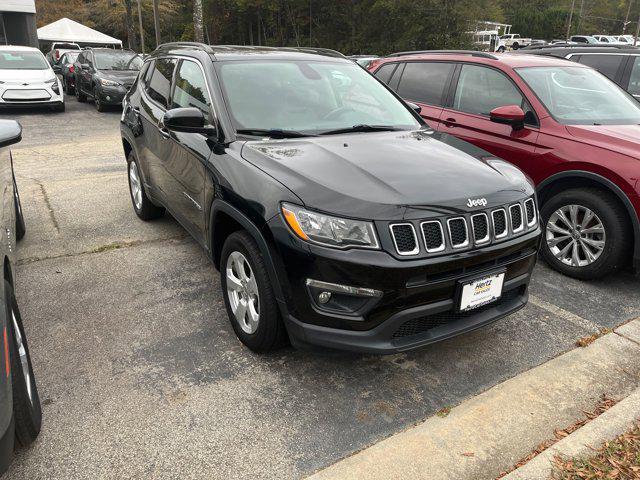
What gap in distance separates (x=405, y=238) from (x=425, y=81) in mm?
3756

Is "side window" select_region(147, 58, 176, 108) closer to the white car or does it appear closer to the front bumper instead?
the front bumper

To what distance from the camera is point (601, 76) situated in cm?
529

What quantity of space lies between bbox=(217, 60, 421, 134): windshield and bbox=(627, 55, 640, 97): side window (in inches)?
186

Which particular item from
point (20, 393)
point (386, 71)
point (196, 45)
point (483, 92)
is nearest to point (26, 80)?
point (386, 71)

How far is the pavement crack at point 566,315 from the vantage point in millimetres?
3571

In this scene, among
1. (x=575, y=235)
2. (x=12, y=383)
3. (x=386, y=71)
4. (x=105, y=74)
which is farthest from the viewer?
(x=105, y=74)

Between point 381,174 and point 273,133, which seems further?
point 273,133

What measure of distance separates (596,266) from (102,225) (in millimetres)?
4667

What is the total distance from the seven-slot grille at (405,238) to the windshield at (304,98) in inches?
46.8

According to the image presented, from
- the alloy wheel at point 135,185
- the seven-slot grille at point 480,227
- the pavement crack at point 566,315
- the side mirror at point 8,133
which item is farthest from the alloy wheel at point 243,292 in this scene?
the alloy wheel at point 135,185

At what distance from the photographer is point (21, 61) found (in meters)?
12.7

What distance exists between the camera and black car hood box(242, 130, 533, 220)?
2.51 m

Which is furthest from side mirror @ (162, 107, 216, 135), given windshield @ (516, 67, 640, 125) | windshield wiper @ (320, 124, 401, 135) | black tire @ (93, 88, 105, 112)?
black tire @ (93, 88, 105, 112)

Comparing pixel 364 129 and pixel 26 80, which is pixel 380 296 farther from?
pixel 26 80
